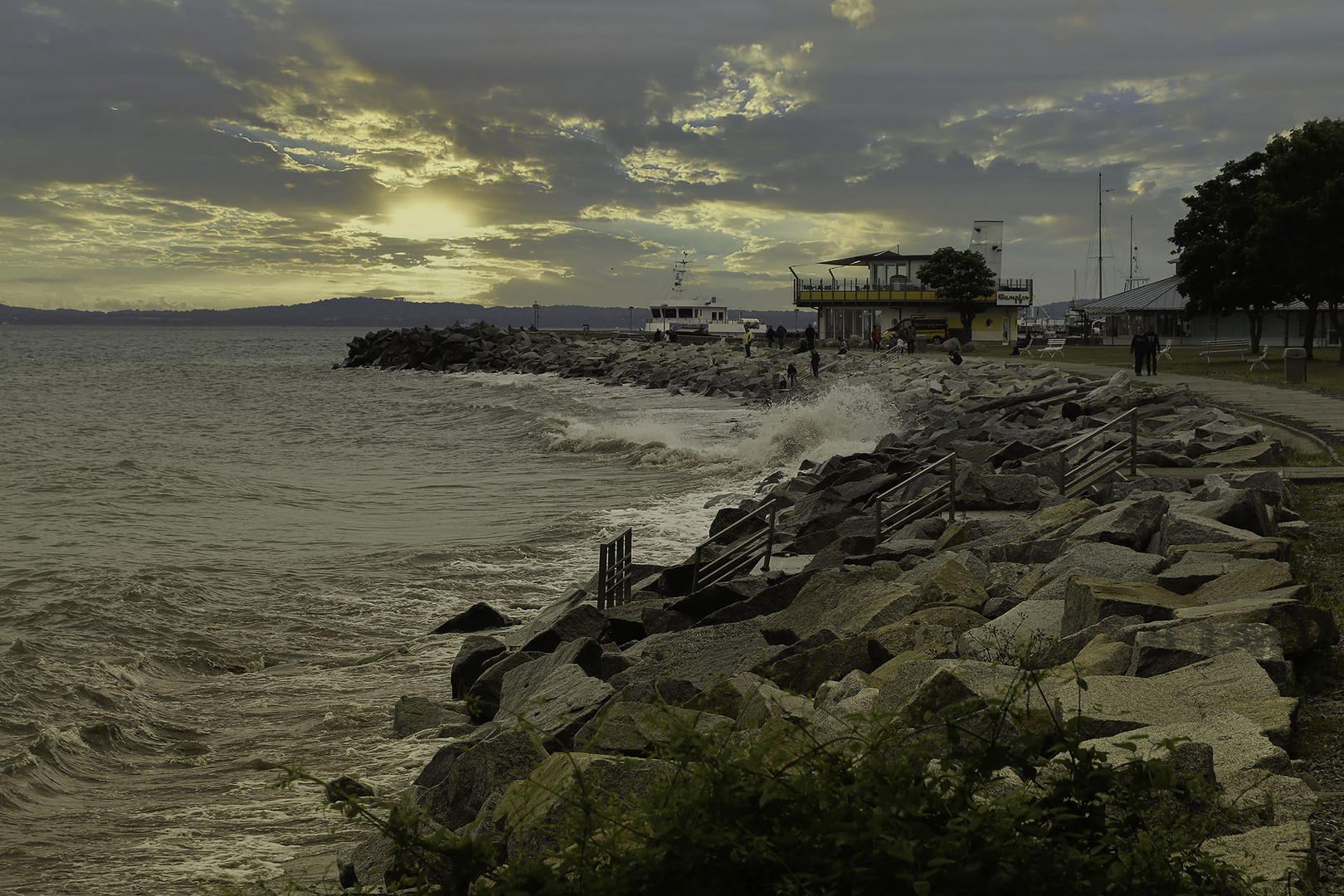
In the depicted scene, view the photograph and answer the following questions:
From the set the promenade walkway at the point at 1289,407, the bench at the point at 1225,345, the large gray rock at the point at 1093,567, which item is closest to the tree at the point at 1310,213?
the promenade walkway at the point at 1289,407

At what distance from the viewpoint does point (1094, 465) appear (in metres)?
12.6

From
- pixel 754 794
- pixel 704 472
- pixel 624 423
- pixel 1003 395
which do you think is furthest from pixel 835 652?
pixel 624 423

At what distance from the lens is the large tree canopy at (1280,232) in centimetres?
3588

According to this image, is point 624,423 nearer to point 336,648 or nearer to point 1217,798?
point 336,648

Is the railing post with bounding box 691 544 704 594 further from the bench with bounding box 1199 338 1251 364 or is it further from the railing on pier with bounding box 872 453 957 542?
the bench with bounding box 1199 338 1251 364

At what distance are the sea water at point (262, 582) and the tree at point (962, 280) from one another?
122ft

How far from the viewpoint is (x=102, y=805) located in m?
7.05

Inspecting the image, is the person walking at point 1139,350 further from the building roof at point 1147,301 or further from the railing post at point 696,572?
the building roof at point 1147,301

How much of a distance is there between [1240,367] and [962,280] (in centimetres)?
3319

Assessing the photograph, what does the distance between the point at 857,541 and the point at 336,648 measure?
17.9 feet

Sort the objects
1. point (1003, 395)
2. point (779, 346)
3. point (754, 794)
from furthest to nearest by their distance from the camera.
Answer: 1. point (779, 346)
2. point (1003, 395)
3. point (754, 794)

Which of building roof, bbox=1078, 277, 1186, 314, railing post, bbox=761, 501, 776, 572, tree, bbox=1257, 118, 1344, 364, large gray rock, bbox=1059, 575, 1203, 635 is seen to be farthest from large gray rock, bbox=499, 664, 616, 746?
building roof, bbox=1078, 277, 1186, 314

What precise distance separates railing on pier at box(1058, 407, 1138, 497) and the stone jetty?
0.26m

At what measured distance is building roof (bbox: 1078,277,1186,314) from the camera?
61750 mm
